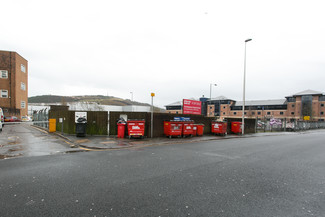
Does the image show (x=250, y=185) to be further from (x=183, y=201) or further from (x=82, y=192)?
(x=82, y=192)

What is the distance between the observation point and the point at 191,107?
14906mm

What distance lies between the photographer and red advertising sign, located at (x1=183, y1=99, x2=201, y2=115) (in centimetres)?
1449

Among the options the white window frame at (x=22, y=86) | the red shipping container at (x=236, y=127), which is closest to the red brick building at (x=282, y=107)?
the red shipping container at (x=236, y=127)

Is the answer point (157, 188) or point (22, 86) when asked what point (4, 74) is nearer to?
point (22, 86)

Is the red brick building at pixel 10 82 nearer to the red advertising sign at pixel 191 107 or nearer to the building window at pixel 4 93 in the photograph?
the building window at pixel 4 93

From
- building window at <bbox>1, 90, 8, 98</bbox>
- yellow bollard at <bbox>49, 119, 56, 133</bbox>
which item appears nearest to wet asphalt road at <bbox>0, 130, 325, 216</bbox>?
yellow bollard at <bbox>49, 119, 56, 133</bbox>

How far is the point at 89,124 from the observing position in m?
12.1

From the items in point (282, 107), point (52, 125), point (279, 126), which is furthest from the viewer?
point (282, 107)

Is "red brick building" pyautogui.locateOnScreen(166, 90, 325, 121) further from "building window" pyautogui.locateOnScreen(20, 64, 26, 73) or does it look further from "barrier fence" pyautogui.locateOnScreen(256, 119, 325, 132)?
"building window" pyautogui.locateOnScreen(20, 64, 26, 73)

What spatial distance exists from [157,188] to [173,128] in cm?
864

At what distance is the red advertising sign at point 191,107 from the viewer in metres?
14.5

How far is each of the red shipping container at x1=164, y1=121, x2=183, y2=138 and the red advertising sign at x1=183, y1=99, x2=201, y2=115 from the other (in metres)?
2.22

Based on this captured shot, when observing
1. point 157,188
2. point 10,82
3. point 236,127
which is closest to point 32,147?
point 157,188

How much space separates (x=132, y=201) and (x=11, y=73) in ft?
146
